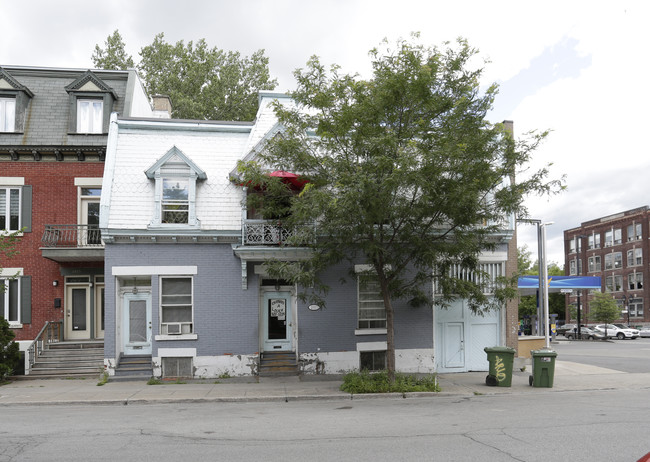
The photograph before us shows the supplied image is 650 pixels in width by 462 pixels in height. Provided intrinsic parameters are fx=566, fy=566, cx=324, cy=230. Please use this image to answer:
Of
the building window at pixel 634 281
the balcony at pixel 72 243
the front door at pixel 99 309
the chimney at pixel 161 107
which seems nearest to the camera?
the balcony at pixel 72 243

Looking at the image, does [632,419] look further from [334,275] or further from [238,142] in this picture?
[238,142]

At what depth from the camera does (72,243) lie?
19.2 metres

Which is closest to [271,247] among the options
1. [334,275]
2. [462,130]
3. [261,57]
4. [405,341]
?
[334,275]

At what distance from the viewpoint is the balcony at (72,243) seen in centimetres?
1831

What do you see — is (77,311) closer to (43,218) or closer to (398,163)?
(43,218)

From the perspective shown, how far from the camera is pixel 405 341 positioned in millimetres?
17828

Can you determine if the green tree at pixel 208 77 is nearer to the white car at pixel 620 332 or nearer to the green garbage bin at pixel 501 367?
the green garbage bin at pixel 501 367

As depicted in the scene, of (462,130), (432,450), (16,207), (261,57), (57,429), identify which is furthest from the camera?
(261,57)

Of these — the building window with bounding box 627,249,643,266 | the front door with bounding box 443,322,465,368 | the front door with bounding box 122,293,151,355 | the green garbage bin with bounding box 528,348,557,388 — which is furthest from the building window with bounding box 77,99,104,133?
the building window with bounding box 627,249,643,266

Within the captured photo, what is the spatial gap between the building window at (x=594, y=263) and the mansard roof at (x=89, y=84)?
6605cm

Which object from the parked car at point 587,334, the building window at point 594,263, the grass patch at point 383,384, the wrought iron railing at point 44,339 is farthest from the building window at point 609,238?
the wrought iron railing at point 44,339

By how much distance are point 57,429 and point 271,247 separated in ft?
26.0

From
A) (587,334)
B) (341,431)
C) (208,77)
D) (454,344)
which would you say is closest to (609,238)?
(587,334)

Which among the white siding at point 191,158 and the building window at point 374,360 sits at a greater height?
the white siding at point 191,158
